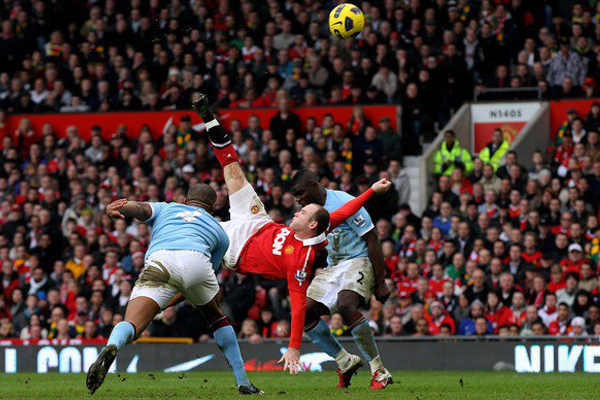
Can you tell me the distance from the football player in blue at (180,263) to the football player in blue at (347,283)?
3.74ft

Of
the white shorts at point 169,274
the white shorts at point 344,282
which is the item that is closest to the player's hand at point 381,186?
→ the white shorts at point 344,282

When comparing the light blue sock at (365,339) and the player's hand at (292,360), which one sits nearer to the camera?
the player's hand at (292,360)

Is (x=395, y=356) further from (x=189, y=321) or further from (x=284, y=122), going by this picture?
(x=284, y=122)

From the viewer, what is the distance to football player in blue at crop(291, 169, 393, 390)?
11859 mm

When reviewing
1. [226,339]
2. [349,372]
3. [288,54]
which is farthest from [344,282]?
[288,54]

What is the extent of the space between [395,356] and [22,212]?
368 inches

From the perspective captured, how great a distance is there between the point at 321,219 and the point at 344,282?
1.32m

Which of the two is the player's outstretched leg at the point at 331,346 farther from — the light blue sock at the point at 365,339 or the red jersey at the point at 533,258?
the red jersey at the point at 533,258

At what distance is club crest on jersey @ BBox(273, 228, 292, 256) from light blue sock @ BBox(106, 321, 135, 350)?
5.86 ft

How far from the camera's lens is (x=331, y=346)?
473 inches

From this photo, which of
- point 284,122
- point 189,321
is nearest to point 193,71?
point 284,122

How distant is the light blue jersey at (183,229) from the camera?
1066cm

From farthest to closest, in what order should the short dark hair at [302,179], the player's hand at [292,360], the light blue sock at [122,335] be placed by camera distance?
1. the short dark hair at [302,179]
2. the player's hand at [292,360]
3. the light blue sock at [122,335]

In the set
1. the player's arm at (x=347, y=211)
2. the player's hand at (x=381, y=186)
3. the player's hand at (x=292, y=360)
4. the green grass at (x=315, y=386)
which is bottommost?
the green grass at (x=315, y=386)
